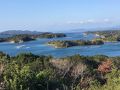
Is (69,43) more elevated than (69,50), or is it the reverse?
(69,43)

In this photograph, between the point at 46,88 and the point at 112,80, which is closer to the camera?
the point at 112,80

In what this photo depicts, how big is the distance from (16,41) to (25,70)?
93003 mm

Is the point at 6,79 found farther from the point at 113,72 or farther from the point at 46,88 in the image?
the point at 113,72

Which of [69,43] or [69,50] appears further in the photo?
[69,43]

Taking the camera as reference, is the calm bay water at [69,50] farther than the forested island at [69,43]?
No

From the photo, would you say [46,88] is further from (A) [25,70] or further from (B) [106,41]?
(B) [106,41]

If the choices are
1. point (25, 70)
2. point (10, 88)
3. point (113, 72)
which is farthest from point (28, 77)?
point (113, 72)

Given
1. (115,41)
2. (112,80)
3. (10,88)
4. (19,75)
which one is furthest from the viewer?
(115,41)

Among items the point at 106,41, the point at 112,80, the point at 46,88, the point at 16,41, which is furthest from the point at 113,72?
the point at 16,41

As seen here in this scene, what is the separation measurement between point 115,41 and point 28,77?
270 feet

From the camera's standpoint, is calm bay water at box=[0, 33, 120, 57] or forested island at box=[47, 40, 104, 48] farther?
forested island at box=[47, 40, 104, 48]

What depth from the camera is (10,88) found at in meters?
7.73

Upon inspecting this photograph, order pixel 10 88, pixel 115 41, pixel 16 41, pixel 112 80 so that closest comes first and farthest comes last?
pixel 112 80
pixel 10 88
pixel 115 41
pixel 16 41

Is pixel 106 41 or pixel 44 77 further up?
pixel 44 77
